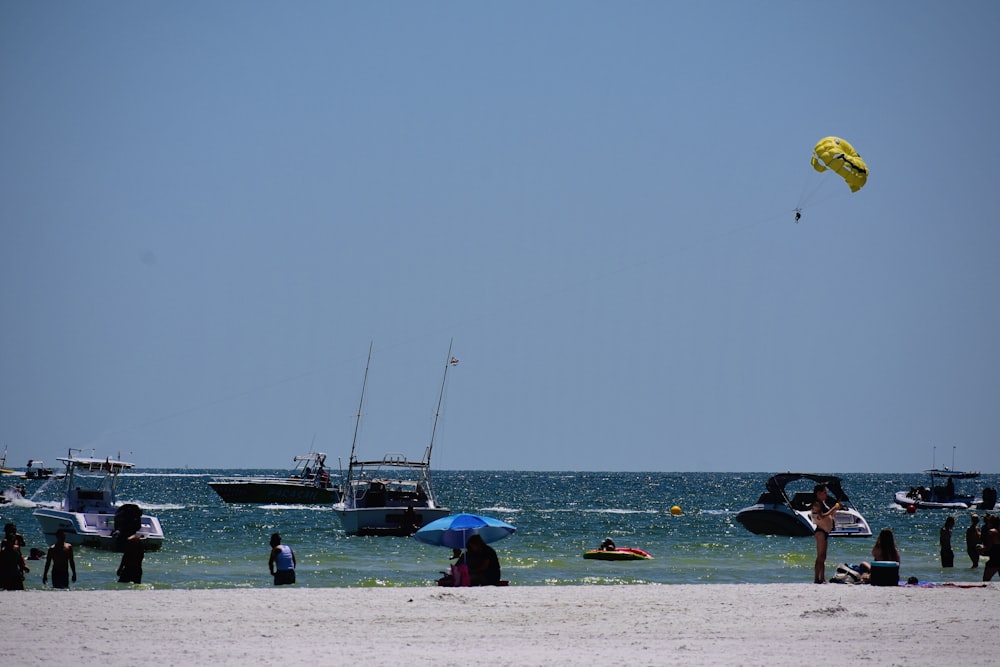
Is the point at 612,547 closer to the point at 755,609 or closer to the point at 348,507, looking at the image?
the point at 348,507

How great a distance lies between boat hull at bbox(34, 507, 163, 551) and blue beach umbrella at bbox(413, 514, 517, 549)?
11435mm

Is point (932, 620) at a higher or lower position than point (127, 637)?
higher

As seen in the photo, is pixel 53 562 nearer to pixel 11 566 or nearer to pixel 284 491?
pixel 11 566

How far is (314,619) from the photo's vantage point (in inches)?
634

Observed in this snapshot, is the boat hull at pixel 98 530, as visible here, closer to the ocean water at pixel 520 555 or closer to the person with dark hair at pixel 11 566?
the ocean water at pixel 520 555

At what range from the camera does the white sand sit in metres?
12.9

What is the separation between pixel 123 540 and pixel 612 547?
12820 millimetres

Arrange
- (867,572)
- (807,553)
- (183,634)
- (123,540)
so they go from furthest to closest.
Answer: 1. (807,553)
2. (123,540)
3. (867,572)
4. (183,634)

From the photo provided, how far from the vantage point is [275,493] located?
77.8m

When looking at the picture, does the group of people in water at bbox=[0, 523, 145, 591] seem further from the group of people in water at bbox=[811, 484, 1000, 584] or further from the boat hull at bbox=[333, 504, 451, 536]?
the boat hull at bbox=[333, 504, 451, 536]

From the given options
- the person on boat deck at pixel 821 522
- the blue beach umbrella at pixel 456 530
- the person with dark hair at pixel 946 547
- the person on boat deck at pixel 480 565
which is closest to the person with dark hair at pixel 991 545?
the person on boat deck at pixel 821 522

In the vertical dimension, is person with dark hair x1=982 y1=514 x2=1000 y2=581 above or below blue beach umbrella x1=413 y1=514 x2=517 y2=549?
above

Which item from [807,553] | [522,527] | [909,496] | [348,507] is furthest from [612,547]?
[909,496]

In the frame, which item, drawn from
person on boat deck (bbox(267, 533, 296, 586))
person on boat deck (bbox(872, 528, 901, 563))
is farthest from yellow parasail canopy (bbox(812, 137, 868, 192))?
person on boat deck (bbox(267, 533, 296, 586))
